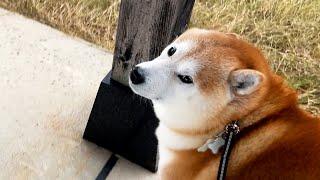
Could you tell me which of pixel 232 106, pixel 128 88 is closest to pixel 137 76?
pixel 232 106

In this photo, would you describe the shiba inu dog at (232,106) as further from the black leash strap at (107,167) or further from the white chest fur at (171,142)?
the black leash strap at (107,167)

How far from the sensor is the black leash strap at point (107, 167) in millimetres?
2965

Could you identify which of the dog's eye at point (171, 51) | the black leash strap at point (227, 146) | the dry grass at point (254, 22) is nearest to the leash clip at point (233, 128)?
the black leash strap at point (227, 146)

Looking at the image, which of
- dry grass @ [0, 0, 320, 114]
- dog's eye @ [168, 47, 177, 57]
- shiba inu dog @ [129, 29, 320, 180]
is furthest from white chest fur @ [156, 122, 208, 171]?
dry grass @ [0, 0, 320, 114]

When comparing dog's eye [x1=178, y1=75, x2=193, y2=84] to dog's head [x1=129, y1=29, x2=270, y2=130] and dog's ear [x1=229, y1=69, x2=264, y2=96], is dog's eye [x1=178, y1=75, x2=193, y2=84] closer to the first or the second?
dog's head [x1=129, y1=29, x2=270, y2=130]

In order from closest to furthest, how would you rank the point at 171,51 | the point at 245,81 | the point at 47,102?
the point at 245,81 < the point at 171,51 < the point at 47,102

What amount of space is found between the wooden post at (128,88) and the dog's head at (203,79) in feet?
1.04

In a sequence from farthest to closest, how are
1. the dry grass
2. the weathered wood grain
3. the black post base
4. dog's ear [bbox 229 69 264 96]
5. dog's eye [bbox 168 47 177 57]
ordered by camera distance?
the dry grass → the black post base → the weathered wood grain → dog's eye [bbox 168 47 177 57] → dog's ear [bbox 229 69 264 96]

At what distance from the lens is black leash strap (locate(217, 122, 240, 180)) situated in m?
2.13

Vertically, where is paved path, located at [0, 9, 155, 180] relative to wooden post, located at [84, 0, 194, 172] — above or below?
below

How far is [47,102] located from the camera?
3301mm

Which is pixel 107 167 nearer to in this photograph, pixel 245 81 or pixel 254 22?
pixel 245 81

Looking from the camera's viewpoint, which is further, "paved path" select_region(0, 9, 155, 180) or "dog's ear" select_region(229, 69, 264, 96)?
"paved path" select_region(0, 9, 155, 180)

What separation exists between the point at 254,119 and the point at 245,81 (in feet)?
0.61
